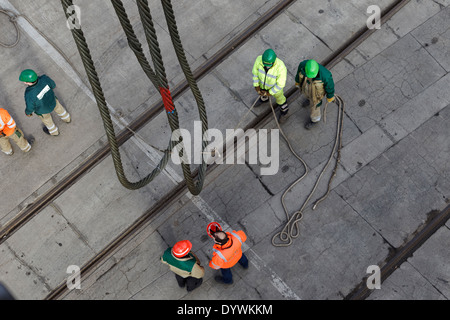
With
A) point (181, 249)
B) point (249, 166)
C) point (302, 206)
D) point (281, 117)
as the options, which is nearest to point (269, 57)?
point (281, 117)

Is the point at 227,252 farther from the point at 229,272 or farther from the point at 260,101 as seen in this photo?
the point at 260,101

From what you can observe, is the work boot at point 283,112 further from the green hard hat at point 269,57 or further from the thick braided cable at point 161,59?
the thick braided cable at point 161,59

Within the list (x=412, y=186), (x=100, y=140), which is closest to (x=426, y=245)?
(x=412, y=186)

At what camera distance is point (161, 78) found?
14.1 ft

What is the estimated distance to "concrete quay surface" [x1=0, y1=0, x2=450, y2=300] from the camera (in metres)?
7.98

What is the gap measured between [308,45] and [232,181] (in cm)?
321

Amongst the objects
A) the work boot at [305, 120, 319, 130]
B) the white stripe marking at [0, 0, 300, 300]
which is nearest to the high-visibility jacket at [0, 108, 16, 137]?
the white stripe marking at [0, 0, 300, 300]

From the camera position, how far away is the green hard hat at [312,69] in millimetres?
7473

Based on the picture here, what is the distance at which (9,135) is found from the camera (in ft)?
27.1

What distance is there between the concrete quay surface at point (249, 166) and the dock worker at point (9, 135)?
0.76ft

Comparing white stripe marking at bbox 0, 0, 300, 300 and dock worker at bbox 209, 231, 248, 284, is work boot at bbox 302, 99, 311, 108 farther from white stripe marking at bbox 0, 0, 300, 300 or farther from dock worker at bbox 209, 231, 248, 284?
dock worker at bbox 209, 231, 248, 284

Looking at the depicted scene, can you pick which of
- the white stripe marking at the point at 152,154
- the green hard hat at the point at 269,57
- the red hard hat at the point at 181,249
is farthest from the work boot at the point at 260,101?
the red hard hat at the point at 181,249

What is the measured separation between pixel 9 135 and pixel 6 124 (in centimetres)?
24

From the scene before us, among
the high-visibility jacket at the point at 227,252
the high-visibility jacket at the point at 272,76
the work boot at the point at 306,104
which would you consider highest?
the high-visibility jacket at the point at 272,76
